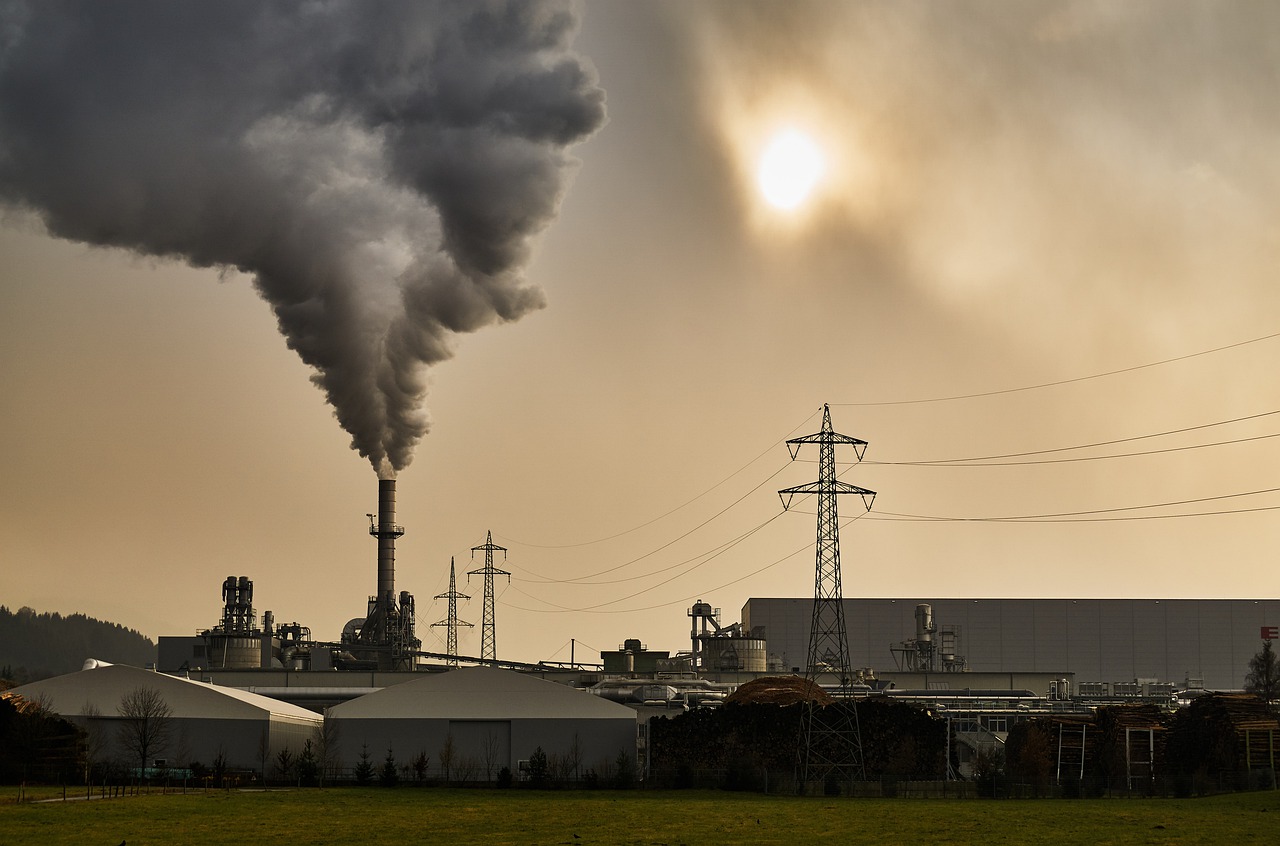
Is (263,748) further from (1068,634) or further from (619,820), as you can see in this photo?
(1068,634)

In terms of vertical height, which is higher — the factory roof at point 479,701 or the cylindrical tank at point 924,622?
the cylindrical tank at point 924,622

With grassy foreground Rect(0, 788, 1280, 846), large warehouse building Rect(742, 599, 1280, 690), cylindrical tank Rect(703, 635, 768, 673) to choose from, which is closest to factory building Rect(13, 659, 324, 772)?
grassy foreground Rect(0, 788, 1280, 846)

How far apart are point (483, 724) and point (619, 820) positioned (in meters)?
26.1

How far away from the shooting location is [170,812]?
46781 mm

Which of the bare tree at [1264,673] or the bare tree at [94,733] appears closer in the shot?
the bare tree at [94,733]

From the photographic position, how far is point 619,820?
150ft

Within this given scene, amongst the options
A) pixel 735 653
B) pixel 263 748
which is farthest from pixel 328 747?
pixel 735 653

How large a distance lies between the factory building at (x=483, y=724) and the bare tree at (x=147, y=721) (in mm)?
7560

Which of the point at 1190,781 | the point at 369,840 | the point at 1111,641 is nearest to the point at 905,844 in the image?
the point at 369,840

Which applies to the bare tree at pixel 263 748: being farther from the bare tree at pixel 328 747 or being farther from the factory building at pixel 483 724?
the factory building at pixel 483 724

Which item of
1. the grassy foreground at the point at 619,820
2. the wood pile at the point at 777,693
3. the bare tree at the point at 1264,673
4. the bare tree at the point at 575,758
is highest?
the bare tree at the point at 1264,673

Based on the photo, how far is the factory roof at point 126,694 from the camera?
68312 mm

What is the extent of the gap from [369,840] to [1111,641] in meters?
101

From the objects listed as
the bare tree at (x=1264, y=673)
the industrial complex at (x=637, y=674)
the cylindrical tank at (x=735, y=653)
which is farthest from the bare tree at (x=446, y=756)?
the bare tree at (x=1264, y=673)
